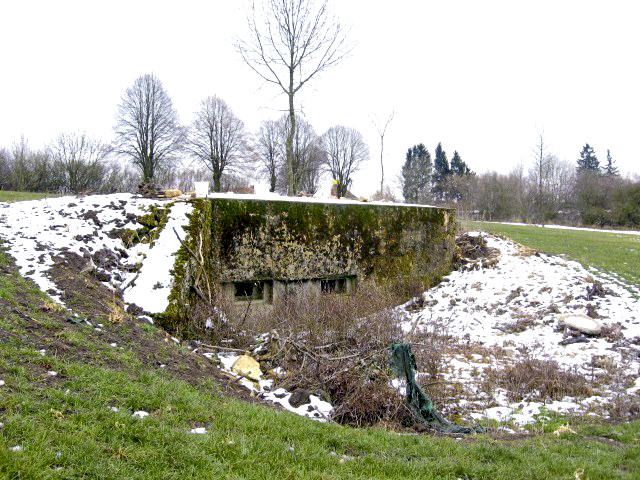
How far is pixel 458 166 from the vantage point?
2402 inches

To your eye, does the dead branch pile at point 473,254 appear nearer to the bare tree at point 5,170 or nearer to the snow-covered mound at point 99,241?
the snow-covered mound at point 99,241

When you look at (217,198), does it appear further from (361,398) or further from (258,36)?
(258,36)

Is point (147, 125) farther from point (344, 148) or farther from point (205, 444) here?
point (205, 444)

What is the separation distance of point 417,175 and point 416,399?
170ft

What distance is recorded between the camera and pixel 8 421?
3.00 m

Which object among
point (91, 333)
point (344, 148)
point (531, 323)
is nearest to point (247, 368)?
point (91, 333)

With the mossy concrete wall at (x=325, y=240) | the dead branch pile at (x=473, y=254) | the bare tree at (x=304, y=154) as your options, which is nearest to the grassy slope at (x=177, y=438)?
the mossy concrete wall at (x=325, y=240)

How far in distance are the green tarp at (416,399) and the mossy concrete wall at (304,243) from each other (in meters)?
3.78

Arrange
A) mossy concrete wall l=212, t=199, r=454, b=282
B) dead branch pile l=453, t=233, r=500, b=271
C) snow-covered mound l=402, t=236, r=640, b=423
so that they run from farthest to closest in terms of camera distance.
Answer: dead branch pile l=453, t=233, r=500, b=271 → mossy concrete wall l=212, t=199, r=454, b=282 → snow-covered mound l=402, t=236, r=640, b=423

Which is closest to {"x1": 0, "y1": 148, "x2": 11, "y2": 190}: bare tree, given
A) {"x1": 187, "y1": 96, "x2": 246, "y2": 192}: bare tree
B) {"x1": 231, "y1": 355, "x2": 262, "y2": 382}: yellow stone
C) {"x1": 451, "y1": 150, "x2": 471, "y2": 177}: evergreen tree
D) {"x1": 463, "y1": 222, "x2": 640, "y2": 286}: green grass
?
{"x1": 187, "y1": 96, "x2": 246, "y2": 192}: bare tree

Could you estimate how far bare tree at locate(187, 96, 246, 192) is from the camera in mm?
38844

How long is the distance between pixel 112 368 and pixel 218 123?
37347 millimetres

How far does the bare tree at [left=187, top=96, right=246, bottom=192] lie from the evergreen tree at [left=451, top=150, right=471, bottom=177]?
1245 inches

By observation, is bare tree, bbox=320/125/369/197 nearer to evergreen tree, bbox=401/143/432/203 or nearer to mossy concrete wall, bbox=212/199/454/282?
evergreen tree, bbox=401/143/432/203
